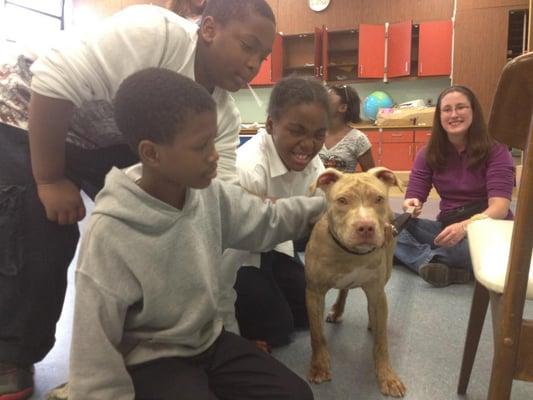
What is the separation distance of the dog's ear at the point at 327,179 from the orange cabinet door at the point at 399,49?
632 cm

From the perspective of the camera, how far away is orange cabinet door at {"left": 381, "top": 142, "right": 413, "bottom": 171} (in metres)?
6.84

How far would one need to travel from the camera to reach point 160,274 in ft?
3.82

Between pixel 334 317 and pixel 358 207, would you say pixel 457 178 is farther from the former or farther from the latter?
pixel 358 207

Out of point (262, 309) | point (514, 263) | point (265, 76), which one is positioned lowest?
point (262, 309)

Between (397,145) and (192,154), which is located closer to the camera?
(192,154)

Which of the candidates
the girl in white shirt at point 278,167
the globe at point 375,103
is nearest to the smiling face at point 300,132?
the girl in white shirt at point 278,167

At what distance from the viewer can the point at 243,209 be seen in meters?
1.43

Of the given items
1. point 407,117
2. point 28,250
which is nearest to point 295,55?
Answer: point 407,117

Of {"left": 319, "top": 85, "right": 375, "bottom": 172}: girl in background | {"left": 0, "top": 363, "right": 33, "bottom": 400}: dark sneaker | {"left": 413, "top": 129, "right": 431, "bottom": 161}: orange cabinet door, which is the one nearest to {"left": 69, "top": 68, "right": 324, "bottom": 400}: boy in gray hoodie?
{"left": 0, "top": 363, "right": 33, "bottom": 400}: dark sneaker

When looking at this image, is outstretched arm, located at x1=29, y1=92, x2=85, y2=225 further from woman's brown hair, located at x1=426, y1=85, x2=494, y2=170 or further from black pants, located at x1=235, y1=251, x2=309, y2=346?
woman's brown hair, located at x1=426, y1=85, x2=494, y2=170

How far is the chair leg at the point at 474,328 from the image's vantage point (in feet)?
4.87

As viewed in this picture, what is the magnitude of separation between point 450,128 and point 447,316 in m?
1.07

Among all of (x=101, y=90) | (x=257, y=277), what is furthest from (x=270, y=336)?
(x=101, y=90)

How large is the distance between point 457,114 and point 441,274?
35.3 inches
